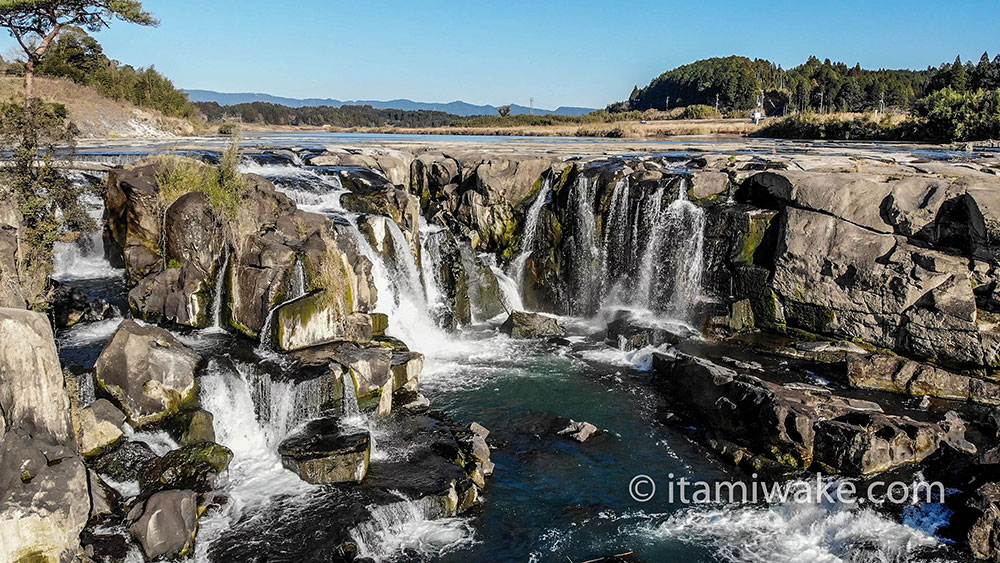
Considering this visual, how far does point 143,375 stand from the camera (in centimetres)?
1267

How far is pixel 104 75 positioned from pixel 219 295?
45.1 m

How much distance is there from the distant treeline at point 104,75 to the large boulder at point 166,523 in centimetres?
4690

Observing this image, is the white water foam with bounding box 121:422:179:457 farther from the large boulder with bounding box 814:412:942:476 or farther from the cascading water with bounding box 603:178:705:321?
the cascading water with bounding box 603:178:705:321

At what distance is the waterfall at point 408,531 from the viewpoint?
10055mm

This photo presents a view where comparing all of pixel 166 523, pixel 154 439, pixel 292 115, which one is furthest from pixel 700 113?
pixel 166 523

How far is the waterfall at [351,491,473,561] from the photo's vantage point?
10055 millimetres

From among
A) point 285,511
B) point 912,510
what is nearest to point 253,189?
point 285,511

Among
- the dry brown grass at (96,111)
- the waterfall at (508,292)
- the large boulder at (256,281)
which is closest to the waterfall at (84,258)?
the large boulder at (256,281)

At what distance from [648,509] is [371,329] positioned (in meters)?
8.46

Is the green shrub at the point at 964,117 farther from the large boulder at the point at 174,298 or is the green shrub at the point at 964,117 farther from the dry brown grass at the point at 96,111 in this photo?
the dry brown grass at the point at 96,111

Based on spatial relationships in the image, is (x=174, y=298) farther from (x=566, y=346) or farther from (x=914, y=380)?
(x=914, y=380)

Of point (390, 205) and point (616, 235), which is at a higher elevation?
point (390, 205)

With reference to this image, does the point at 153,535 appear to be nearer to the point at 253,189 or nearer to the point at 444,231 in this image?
the point at 253,189

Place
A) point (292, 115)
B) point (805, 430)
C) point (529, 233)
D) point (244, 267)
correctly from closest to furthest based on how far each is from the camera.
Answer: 1. point (805, 430)
2. point (244, 267)
3. point (529, 233)
4. point (292, 115)
